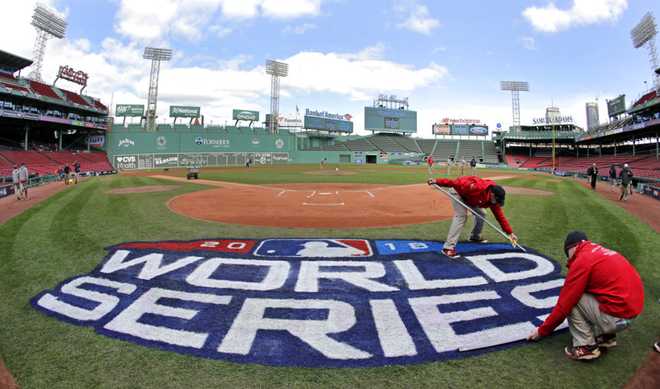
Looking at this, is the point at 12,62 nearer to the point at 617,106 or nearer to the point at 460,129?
the point at 460,129

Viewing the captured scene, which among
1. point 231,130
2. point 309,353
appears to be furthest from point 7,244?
point 231,130

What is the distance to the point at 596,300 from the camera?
4.14m

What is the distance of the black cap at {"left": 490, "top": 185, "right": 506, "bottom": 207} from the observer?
784 centimetres

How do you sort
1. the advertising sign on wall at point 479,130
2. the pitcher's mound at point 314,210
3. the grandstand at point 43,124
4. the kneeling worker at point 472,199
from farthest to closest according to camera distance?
the advertising sign on wall at point 479,130 → the grandstand at point 43,124 → the pitcher's mound at point 314,210 → the kneeling worker at point 472,199

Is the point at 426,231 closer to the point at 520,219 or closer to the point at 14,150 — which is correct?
the point at 520,219

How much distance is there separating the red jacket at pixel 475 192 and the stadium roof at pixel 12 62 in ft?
209

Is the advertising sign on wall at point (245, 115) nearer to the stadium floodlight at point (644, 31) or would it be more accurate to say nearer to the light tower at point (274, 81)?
the light tower at point (274, 81)

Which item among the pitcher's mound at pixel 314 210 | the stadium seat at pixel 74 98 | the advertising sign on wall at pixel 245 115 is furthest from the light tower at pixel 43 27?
the pitcher's mound at pixel 314 210

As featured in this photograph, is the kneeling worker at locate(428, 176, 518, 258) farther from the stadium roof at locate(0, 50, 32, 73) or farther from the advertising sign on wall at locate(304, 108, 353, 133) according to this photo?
the advertising sign on wall at locate(304, 108, 353, 133)

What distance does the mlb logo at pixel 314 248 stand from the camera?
27.3 feet

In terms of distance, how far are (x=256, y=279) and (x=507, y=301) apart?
449cm

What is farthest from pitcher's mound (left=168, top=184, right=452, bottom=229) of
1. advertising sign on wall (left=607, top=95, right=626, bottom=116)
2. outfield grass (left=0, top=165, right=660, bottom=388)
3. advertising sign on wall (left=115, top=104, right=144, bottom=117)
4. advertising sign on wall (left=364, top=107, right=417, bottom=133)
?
advertising sign on wall (left=364, top=107, right=417, bottom=133)

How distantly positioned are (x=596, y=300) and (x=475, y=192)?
13.5 ft

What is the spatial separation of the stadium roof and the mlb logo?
60280mm
